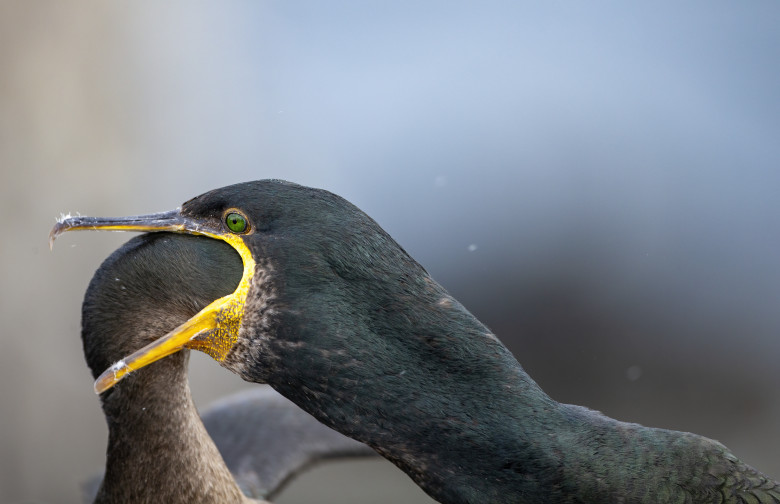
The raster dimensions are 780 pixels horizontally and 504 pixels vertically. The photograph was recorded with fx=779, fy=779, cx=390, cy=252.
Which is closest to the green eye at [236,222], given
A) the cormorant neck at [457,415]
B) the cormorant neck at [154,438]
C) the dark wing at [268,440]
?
the cormorant neck at [457,415]

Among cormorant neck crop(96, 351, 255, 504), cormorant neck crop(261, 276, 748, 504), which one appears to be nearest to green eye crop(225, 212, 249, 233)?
cormorant neck crop(261, 276, 748, 504)

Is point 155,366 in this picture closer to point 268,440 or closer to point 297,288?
point 297,288

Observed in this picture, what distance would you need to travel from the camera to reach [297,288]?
1.11 metres

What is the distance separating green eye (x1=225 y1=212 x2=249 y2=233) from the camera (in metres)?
1.19

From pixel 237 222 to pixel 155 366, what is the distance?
0.35 meters

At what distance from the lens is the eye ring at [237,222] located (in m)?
1.19

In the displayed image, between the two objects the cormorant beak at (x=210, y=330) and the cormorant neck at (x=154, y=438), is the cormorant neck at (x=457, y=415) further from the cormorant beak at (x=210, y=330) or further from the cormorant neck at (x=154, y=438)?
the cormorant neck at (x=154, y=438)

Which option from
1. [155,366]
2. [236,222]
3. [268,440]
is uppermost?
[236,222]

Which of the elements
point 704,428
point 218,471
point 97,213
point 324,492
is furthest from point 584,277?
point 218,471

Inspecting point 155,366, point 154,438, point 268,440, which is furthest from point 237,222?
point 268,440

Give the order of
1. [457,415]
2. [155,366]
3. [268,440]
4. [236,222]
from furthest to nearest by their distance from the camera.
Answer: [268,440], [155,366], [236,222], [457,415]

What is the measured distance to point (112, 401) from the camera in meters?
1.39

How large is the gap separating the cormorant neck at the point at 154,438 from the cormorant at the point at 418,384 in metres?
A: 0.25

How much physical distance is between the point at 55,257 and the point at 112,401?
222cm
